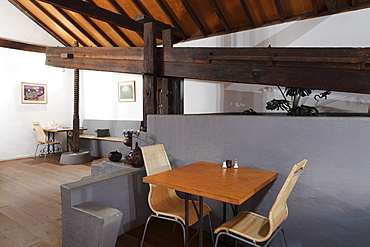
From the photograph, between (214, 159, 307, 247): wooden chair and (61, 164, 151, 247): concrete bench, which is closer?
(214, 159, 307, 247): wooden chair

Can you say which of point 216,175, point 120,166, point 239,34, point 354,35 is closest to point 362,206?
point 216,175

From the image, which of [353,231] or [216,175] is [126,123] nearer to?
[216,175]

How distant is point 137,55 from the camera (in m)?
3.84

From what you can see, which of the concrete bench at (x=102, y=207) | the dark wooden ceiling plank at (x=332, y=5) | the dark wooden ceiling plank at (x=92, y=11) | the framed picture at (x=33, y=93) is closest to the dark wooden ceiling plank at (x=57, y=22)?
the framed picture at (x=33, y=93)

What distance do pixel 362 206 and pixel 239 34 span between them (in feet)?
14.2

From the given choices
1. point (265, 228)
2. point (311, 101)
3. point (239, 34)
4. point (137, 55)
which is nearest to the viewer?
point (265, 228)

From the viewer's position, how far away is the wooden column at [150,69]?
12.0ft

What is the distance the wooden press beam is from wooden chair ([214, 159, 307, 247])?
1.33 metres

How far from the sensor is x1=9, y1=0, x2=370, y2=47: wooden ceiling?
4.25m

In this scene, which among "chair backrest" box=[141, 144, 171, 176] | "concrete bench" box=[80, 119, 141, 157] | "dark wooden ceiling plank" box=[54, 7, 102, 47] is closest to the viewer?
"chair backrest" box=[141, 144, 171, 176]

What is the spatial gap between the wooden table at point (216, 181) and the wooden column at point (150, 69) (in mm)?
1534

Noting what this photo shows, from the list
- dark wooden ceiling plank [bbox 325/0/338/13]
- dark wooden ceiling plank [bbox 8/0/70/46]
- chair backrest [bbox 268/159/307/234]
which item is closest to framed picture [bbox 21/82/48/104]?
dark wooden ceiling plank [bbox 8/0/70/46]

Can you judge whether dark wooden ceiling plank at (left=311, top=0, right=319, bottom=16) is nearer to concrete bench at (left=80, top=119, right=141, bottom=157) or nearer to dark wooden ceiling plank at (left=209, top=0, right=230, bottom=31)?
dark wooden ceiling plank at (left=209, top=0, right=230, bottom=31)

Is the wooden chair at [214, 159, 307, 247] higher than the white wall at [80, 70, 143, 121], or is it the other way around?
the white wall at [80, 70, 143, 121]
